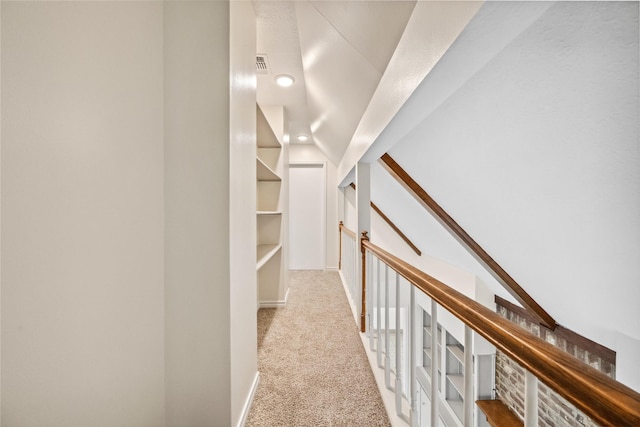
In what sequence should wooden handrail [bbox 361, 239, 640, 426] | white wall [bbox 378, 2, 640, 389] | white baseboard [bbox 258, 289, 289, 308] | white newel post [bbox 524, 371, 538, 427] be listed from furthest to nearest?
white baseboard [bbox 258, 289, 289, 308] → white wall [bbox 378, 2, 640, 389] → white newel post [bbox 524, 371, 538, 427] → wooden handrail [bbox 361, 239, 640, 426]

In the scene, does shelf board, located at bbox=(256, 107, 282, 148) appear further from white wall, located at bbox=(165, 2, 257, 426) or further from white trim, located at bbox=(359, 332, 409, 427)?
white trim, located at bbox=(359, 332, 409, 427)

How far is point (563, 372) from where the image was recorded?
1.31 ft

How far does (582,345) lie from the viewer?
64.9 inches

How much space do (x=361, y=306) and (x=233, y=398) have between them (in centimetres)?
135

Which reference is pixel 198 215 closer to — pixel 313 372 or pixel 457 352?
pixel 313 372

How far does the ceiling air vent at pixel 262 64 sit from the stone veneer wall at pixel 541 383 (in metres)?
2.65

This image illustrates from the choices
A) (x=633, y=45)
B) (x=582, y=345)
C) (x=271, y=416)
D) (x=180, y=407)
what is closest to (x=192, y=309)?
(x=180, y=407)

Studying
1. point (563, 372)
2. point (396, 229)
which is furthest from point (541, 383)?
point (396, 229)

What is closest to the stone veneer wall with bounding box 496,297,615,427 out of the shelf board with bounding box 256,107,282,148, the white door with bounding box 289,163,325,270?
the shelf board with bounding box 256,107,282,148

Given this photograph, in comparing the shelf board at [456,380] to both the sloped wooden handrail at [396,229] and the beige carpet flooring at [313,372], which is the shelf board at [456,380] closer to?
the sloped wooden handrail at [396,229]

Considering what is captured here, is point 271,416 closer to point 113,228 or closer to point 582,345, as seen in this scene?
point 113,228

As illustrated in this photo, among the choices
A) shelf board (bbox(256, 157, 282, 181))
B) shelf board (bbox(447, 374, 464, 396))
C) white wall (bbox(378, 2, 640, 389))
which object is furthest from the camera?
shelf board (bbox(447, 374, 464, 396))

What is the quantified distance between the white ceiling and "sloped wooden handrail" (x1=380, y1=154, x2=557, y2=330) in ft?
1.80

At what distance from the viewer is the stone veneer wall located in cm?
156
